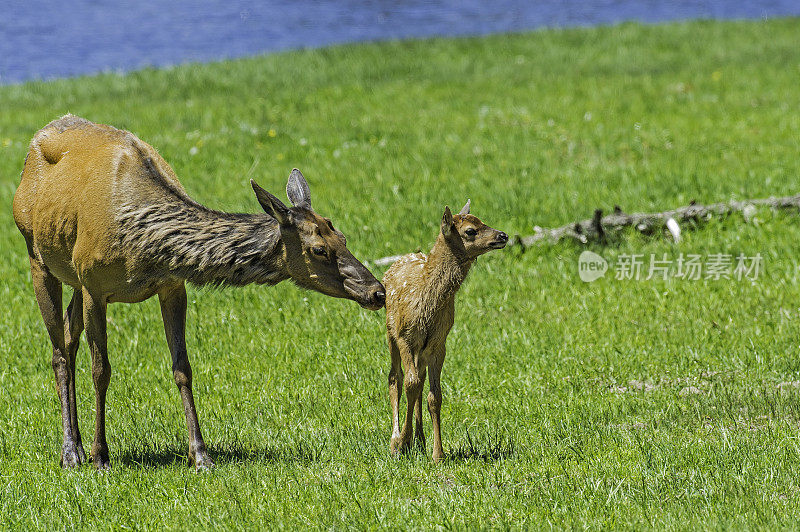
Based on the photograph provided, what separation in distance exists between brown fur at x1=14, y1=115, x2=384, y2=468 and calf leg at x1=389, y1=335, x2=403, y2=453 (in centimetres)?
115

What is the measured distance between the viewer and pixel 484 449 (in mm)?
7254

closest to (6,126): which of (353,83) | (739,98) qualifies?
(353,83)

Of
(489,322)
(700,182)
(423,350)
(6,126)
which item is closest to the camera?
(423,350)

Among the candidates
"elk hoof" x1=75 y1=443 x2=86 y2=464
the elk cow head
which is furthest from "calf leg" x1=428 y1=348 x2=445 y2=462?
"elk hoof" x1=75 y1=443 x2=86 y2=464

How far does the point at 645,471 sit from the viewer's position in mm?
6559

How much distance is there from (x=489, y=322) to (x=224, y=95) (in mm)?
13001

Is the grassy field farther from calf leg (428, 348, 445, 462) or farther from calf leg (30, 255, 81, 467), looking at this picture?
calf leg (30, 255, 81, 467)

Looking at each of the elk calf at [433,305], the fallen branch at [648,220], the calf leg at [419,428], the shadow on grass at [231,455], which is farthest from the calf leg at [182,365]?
the fallen branch at [648,220]

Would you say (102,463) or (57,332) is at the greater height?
(57,332)

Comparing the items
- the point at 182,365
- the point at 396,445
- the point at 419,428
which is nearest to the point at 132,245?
Answer: the point at 182,365

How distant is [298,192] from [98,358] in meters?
1.97

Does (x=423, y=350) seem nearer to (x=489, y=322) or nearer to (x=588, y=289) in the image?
(x=489, y=322)

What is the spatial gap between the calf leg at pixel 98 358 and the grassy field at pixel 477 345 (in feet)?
0.78

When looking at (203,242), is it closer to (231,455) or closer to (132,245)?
(132,245)
